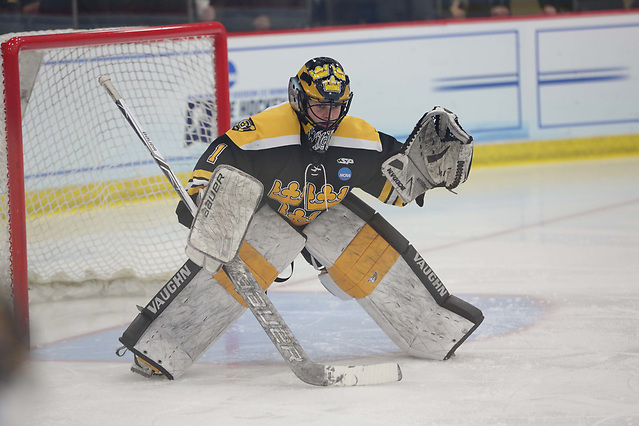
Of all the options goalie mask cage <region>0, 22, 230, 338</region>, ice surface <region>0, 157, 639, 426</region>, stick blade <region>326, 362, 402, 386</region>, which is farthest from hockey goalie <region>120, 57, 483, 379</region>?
goalie mask cage <region>0, 22, 230, 338</region>

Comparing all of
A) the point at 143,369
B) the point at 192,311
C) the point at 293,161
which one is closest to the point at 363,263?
the point at 293,161

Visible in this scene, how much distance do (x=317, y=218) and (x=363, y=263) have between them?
0.19m

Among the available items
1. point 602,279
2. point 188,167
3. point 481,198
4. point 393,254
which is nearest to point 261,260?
point 393,254

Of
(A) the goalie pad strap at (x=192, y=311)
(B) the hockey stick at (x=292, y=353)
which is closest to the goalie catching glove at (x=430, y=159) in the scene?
(A) the goalie pad strap at (x=192, y=311)

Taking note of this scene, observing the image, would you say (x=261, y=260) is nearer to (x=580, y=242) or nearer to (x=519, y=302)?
(x=519, y=302)

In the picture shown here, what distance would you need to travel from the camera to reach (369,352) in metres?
2.67

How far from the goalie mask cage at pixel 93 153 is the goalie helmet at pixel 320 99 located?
37.3 inches

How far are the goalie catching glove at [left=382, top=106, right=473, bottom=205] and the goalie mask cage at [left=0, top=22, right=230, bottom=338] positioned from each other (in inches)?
39.9

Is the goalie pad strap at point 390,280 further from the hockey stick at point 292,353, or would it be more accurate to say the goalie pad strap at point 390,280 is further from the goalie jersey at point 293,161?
the hockey stick at point 292,353

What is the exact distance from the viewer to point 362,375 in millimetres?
2303

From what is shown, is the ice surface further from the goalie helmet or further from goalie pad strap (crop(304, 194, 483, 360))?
the goalie helmet

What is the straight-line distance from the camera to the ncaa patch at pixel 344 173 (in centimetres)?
244

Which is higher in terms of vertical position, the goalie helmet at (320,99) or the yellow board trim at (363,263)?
the goalie helmet at (320,99)

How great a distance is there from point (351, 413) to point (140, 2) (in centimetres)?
407
